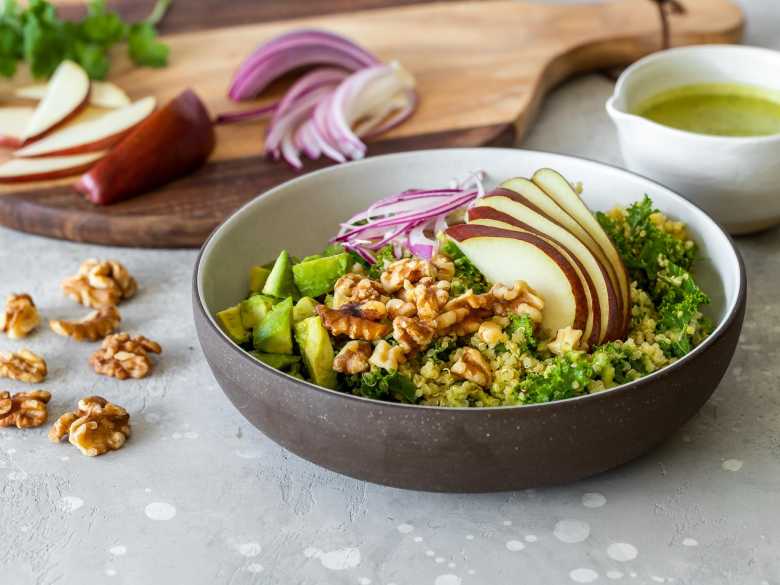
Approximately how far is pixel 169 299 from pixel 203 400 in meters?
0.42

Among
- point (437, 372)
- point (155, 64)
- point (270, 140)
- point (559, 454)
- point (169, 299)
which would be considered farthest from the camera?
point (155, 64)

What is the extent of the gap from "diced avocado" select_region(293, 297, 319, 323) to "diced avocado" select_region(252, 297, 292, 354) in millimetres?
13

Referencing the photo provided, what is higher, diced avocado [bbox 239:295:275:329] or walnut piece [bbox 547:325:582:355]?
walnut piece [bbox 547:325:582:355]

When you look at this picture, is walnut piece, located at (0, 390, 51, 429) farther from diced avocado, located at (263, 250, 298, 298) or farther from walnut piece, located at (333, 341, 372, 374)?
walnut piece, located at (333, 341, 372, 374)

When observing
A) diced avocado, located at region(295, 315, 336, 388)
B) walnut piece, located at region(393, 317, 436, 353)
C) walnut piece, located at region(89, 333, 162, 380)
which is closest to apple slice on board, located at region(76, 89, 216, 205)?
walnut piece, located at region(89, 333, 162, 380)

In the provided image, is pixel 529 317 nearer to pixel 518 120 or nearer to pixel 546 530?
pixel 546 530

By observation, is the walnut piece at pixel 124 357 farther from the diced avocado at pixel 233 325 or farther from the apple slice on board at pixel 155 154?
the apple slice on board at pixel 155 154

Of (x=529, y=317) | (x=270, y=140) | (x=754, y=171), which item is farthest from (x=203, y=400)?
(x=754, y=171)

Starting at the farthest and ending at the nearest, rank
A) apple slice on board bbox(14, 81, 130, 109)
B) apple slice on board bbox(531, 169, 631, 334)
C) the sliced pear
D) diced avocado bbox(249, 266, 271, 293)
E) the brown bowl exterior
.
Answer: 1. apple slice on board bbox(14, 81, 130, 109)
2. diced avocado bbox(249, 266, 271, 293)
3. apple slice on board bbox(531, 169, 631, 334)
4. the sliced pear
5. the brown bowl exterior

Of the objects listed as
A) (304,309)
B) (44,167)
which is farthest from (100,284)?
(304,309)

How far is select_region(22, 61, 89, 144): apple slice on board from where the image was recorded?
2.83 meters

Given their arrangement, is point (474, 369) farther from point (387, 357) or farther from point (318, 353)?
point (318, 353)

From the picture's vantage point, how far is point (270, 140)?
282 cm

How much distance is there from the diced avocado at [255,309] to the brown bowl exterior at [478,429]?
21cm
